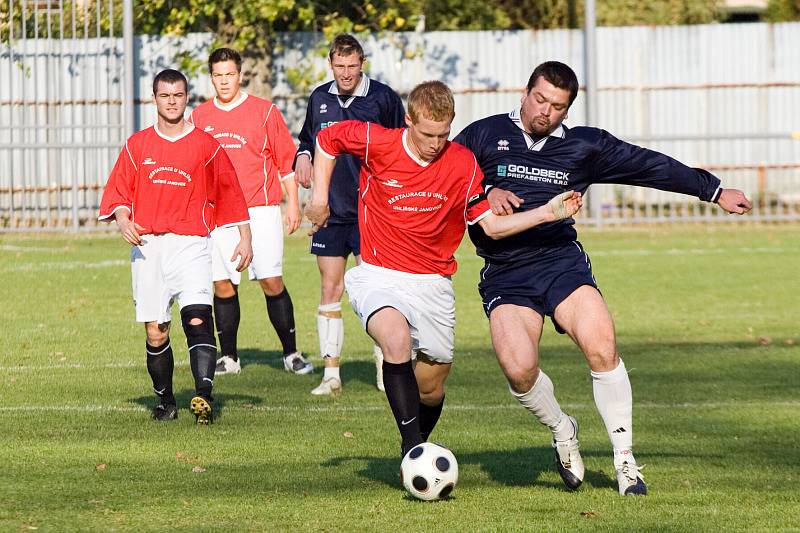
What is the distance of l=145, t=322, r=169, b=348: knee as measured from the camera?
9195mm

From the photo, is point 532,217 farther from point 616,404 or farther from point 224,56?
point 224,56

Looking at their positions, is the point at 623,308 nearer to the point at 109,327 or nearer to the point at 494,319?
the point at 109,327

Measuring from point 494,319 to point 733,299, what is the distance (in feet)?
31.1

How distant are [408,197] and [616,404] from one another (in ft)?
4.66

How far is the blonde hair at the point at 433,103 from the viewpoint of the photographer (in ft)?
23.1

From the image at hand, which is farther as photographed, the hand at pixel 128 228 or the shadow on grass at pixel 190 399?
the shadow on grass at pixel 190 399

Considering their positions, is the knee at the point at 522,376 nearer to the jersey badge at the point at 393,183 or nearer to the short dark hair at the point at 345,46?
the jersey badge at the point at 393,183

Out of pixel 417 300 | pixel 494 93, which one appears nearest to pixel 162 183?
pixel 417 300

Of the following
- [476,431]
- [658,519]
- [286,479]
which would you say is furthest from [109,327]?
[658,519]

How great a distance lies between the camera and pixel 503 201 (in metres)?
7.11

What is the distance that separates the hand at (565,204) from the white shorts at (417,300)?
2.82 feet

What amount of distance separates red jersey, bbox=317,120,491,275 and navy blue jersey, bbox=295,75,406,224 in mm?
3018

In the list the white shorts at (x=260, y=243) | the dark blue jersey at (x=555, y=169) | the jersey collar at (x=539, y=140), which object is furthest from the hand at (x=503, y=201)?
the white shorts at (x=260, y=243)

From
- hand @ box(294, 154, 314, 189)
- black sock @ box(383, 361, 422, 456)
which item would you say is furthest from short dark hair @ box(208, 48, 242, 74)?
black sock @ box(383, 361, 422, 456)
